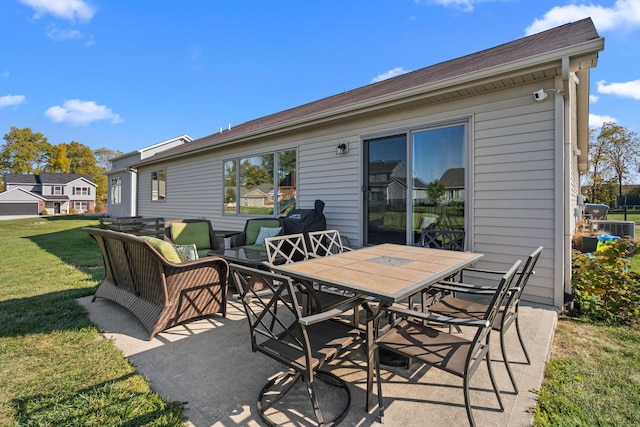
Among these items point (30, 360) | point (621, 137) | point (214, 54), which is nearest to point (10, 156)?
point (214, 54)

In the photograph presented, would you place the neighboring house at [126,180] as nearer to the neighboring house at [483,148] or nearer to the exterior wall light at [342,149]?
the neighboring house at [483,148]

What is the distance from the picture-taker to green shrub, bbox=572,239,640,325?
340 cm

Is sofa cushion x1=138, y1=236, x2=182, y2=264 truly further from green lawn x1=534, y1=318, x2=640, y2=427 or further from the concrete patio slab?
green lawn x1=534, y1=318, x2=640, y2=427

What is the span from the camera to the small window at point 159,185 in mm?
11523

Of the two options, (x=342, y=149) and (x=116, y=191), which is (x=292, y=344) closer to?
(x=342, y=149)

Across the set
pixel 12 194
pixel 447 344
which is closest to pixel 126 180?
pixel 447 344

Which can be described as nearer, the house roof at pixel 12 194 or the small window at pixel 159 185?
the small window at pixel 159 185

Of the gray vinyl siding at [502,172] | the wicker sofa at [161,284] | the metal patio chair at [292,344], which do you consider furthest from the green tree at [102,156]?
the metal patio chair at [292,344]

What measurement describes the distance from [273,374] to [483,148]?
12.6 ft

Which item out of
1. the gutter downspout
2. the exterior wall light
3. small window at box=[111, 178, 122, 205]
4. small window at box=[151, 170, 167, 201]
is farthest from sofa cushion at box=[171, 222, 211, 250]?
small window at box=[111, 178, 122, 205]

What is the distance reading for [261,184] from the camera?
7605mm

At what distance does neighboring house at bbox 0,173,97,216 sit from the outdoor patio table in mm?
47575

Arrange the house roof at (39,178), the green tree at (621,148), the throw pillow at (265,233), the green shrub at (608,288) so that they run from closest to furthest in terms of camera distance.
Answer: the green shrub at (608,288)
the throw pillow at (265,233)
the green tree at (621,148)
the house roof at (39,178)

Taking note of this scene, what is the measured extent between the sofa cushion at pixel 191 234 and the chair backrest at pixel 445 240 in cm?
369
